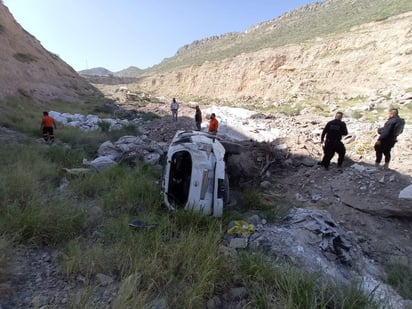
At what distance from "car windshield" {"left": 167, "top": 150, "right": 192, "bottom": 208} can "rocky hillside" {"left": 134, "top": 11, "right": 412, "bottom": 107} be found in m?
14.9

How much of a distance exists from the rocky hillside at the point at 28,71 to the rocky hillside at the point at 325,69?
47.2 ft

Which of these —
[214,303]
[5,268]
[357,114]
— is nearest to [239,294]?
[214,303]

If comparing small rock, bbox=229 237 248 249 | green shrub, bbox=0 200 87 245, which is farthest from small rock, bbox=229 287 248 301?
green shrub, bbox=0 200 87 245

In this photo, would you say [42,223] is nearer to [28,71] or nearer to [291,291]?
[291,291]

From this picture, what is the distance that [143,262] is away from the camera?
257 centimetres

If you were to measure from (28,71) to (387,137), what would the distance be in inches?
925

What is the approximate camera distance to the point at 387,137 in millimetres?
6203

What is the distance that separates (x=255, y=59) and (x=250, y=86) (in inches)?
111

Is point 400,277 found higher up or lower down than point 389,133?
lower down

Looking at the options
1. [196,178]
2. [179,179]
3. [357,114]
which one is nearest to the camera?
[196,178]

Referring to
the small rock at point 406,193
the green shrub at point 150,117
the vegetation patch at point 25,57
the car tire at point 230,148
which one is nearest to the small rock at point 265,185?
the car tire at point 230,148

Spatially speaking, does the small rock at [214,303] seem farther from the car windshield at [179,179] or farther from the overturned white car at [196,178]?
the car windshield at [179,179]

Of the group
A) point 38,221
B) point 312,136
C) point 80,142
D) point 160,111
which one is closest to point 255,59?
point 160,111

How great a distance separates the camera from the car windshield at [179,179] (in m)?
4.21
